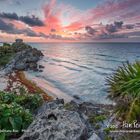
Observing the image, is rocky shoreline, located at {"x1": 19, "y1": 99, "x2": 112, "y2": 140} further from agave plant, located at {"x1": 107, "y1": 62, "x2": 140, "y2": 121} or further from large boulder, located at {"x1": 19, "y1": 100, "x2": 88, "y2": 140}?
agave plant, located at {"x1": 107, "y1": 62, "x2": 140, "y2": 121}

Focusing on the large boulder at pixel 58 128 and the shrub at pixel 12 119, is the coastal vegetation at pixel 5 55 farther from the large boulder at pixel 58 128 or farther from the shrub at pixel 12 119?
the large boulder at pixel 58 128

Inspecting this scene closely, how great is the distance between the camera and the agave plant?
9.70 m

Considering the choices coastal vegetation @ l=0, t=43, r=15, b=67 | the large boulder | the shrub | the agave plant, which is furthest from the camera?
coastal vegetation @ l=0, t=43, r=15, b=67

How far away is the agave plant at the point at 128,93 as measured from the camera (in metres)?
9.70

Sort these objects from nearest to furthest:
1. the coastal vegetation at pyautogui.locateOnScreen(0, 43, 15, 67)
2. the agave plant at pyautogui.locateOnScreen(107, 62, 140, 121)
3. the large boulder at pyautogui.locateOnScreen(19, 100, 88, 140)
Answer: the large boulder at pyautogui.locateOnScreen(19, 100, 88, 140)
the agave plant at pyautogui.locateOnScreen(107, 62, 140, 121)
the coastal vegetation at pyautogui.locateOnScreen(0, 43, 15, 67)

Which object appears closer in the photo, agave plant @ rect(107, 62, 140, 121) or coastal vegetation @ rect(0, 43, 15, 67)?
agave plant @ rect(107, 62, 140, 121)

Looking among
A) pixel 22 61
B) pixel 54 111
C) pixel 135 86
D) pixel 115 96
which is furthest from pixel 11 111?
pixel 22 61

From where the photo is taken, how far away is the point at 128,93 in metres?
9.94

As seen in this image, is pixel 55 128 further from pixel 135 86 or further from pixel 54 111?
pixel 135 86

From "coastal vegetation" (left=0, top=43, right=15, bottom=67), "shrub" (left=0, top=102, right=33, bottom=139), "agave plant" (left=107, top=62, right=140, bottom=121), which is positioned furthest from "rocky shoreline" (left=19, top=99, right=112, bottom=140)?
"coastal vegetation" (left=0, top=43, right=15, bottom=67)

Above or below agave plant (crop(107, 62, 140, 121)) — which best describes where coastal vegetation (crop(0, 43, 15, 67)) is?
below

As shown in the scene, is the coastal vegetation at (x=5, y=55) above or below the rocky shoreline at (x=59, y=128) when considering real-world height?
below

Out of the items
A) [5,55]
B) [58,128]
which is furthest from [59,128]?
[5,55]

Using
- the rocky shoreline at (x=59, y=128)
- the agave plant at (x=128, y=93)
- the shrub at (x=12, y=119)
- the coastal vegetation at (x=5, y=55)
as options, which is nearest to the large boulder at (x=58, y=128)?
the rocky shoreline at (x=59, y=128)
